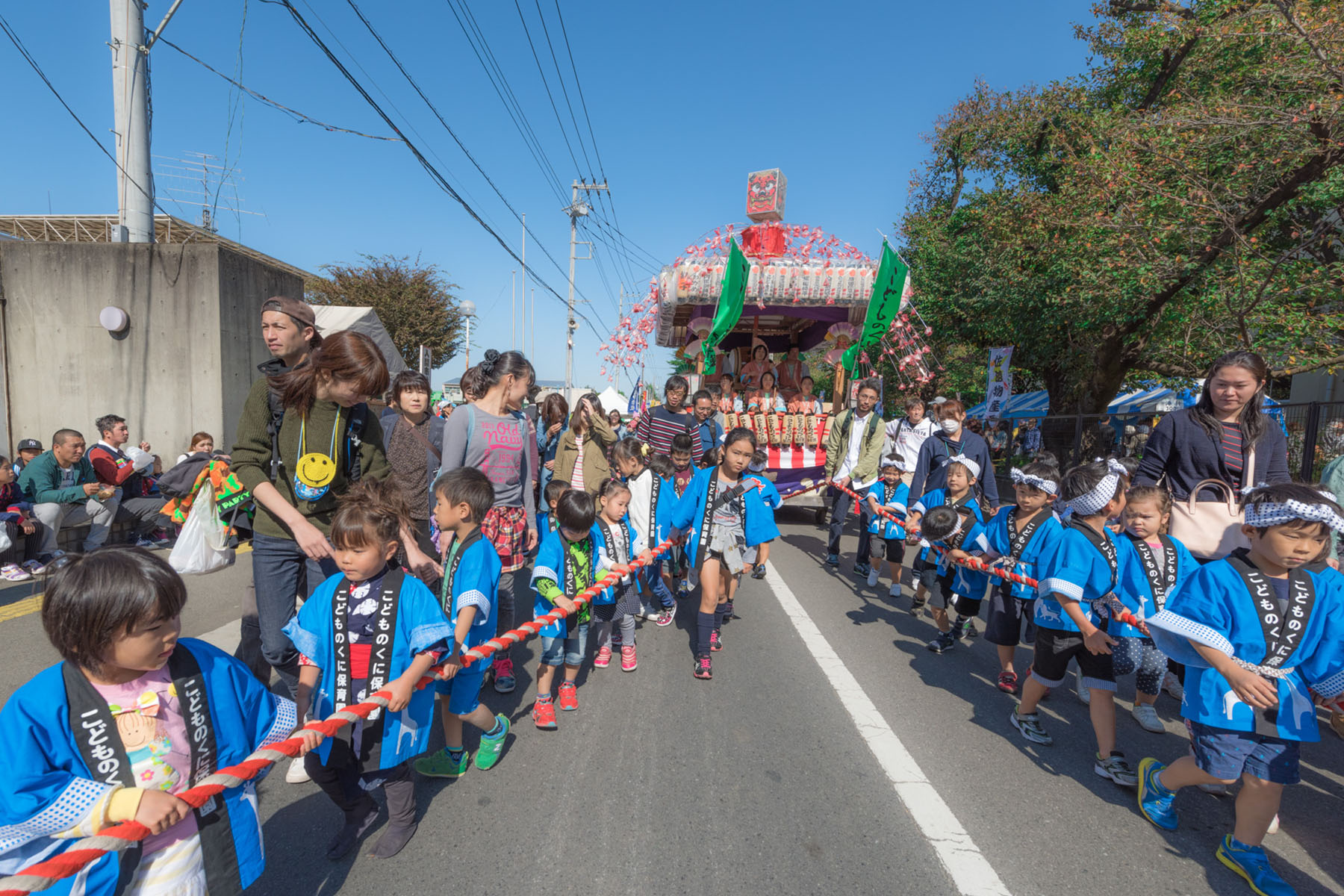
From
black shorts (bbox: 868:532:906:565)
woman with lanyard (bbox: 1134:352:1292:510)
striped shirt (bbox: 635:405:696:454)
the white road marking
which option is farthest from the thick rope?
black shorts (bbox: 868:532:906:565)

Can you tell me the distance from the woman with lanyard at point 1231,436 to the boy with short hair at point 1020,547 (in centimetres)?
72

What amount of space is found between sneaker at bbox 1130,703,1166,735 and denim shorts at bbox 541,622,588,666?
3196 mm

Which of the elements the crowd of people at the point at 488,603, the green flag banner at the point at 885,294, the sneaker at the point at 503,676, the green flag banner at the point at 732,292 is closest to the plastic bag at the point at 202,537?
the crowd of people at the point at 488,603

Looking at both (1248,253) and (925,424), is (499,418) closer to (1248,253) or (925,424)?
(925,424)

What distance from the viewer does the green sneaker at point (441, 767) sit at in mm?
3090

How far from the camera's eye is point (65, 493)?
6.62 m

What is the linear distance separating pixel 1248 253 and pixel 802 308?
615 cm

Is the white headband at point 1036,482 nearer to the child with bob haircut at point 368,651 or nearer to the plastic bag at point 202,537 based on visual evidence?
the child with bob haircut at point 368,651

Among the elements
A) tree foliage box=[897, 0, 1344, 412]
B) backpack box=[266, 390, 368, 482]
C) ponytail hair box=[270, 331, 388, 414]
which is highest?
tree foliage box=[897, 0, 1344, 412]

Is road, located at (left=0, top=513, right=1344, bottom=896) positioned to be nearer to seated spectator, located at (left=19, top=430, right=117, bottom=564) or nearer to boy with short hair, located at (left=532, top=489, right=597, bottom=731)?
boy with short hair, located at (left=532, top=489, right=597, bottom=731)

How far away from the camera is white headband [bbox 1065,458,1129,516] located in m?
3.46

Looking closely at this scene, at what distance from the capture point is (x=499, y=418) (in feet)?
13.2

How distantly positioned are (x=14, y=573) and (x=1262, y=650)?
8925 millimetres

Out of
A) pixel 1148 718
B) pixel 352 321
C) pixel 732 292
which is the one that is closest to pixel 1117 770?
pixel 1148 718
